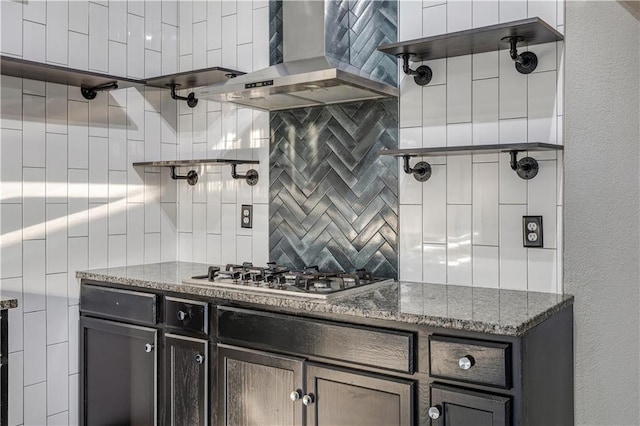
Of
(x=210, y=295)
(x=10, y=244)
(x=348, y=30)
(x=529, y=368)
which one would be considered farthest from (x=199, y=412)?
(x=348, y=30)

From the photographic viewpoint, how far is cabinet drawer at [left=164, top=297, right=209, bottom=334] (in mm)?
2283

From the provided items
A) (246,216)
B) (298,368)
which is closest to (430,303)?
(298,368)

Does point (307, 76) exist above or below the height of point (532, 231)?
above

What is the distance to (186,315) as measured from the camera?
2.34 m

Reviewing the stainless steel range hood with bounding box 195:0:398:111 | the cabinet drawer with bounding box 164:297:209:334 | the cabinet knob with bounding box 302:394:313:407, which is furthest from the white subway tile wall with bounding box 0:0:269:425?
the cabinet knob with bounding box 302:394:313:407

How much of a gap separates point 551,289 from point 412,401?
2.44ft

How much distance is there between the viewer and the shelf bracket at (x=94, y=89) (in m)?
2.74

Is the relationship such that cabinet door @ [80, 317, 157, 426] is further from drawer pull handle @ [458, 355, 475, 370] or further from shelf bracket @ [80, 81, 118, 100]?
drawer pull handle @ [458, 355, 475, 370]

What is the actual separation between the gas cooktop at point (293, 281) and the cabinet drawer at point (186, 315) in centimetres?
9

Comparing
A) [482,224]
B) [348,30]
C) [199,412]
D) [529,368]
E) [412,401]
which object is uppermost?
[348,30]

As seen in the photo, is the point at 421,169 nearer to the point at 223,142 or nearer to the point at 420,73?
the point at 420,73

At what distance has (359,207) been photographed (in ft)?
8.45

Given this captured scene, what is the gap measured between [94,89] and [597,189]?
2.31 meters

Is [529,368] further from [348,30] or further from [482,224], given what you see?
[348,30]
